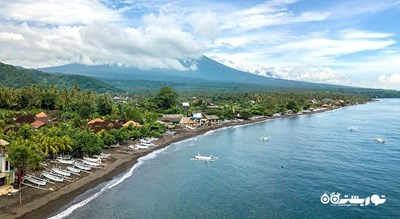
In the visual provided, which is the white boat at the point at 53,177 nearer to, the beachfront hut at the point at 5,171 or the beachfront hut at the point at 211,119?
the beachfront hut at the point at 5,171

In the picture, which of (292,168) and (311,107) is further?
(311,107)

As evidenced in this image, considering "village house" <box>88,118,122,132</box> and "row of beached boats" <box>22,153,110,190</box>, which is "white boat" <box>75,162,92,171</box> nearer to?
"row of beached boats" <box>22,153,110,190</box>

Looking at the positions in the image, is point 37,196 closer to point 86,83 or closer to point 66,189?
point 66,189

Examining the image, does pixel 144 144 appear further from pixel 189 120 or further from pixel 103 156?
pixel 189 120

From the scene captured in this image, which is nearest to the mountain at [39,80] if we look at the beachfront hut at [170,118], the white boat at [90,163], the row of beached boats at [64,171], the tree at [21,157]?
the beachfront hut at [170,118]

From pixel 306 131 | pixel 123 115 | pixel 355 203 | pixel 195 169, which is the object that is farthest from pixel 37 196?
pixel 306 131

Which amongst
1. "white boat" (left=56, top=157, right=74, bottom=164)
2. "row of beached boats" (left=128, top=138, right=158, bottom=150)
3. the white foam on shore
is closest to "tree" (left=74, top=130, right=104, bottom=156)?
"white boat" (left=56, top=157, right=74, bottom=164)

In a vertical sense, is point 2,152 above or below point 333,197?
above
